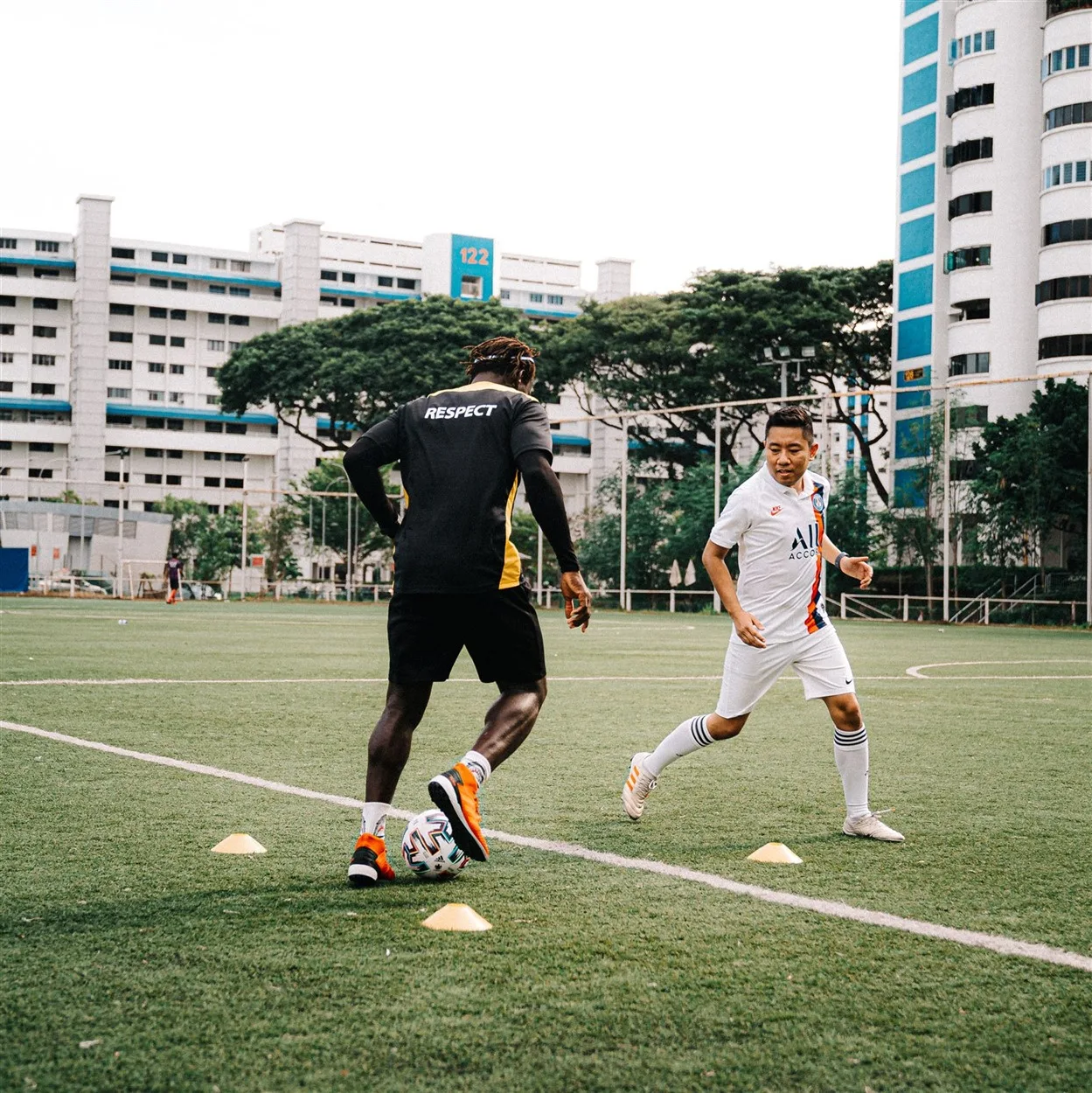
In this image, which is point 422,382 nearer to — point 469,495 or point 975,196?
point 975,196

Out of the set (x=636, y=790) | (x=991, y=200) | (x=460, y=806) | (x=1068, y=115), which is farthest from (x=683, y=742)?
(x=991, y=200)

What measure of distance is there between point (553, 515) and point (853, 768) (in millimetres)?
1820

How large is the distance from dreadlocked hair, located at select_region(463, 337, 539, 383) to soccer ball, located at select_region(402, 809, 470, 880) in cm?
156

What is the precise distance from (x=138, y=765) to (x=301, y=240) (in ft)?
287

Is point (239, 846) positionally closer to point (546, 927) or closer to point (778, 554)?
point (546, 927)

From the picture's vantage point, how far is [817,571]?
5977 mm

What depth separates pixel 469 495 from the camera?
4.88 metres

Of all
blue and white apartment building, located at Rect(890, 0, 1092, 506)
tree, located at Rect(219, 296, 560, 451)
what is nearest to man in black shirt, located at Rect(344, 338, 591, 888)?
blue and white apartment building, located at Rect(890, 0, 1092, 506)

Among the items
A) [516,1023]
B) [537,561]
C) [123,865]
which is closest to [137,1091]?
[516,1023]

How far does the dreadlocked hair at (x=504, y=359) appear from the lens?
5184mm

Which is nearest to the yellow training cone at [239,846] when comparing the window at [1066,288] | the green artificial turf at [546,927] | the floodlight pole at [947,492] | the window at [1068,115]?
the green artificial turf at [546,927]

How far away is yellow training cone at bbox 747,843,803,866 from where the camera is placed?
5141 mm

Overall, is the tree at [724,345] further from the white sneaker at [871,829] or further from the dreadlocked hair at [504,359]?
the dreadlocked hair at [504,359]

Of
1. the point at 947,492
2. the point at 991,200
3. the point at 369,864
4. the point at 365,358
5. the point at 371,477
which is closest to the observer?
the point at 369,864
